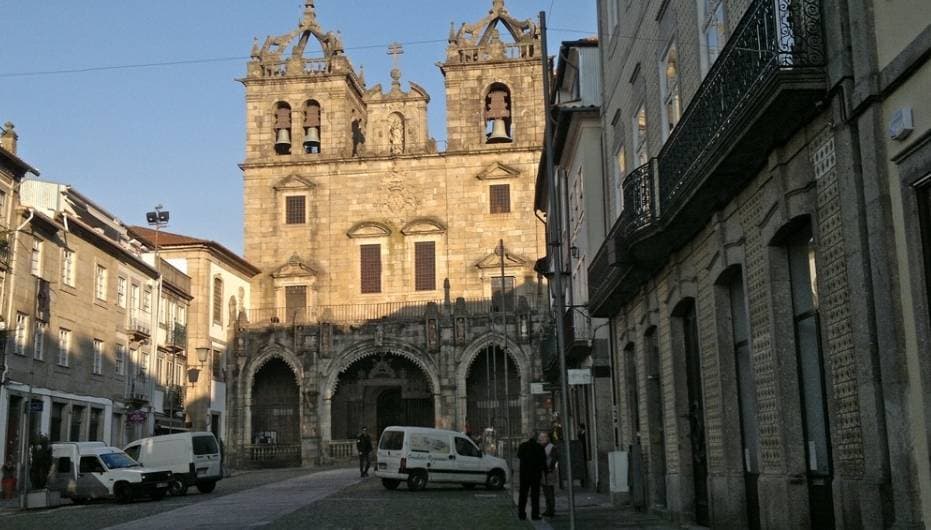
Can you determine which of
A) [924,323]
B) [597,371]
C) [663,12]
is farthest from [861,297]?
[597,371]

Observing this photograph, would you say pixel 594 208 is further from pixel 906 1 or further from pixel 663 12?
pixel 906 1

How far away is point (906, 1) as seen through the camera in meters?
8.32

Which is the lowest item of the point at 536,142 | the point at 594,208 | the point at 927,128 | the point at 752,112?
the point at 927,128

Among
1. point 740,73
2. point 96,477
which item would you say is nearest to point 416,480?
point 96,477

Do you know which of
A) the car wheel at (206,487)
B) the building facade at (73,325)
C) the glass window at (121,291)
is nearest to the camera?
the car wheel at (206,487)

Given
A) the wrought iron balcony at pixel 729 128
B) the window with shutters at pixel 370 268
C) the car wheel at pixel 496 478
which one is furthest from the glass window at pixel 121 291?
the wrought iron balcony at pixel 729 128

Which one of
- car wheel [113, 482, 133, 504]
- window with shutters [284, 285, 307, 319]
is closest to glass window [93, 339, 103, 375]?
car wheel [113, 482, 133, 504]

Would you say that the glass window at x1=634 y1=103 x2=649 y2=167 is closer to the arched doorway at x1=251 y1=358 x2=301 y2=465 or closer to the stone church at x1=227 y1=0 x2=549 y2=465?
the stone church at x1=227 y1=0 x2=549 y2=465

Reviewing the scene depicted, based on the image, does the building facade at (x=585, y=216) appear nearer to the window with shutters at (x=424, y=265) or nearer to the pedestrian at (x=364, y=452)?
the pedestrian at (x=364, y=452)

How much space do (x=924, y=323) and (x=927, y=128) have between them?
1414 millimetres

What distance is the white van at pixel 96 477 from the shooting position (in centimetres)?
2669

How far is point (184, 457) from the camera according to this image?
29312mm

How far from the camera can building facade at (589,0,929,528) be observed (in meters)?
8.68

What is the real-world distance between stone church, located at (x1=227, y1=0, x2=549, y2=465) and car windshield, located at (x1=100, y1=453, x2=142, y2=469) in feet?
74.8
